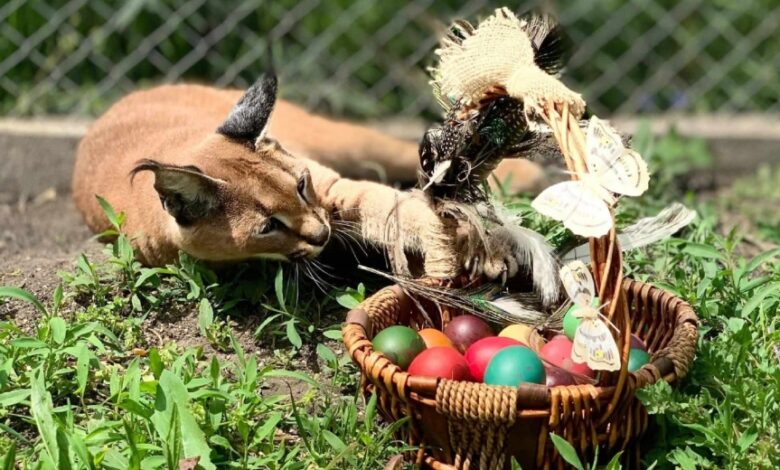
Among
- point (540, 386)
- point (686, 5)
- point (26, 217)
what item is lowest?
point (26, 217)

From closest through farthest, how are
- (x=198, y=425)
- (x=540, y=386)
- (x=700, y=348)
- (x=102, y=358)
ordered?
(x=540, y=386)
(x=198, y=425)
(x=700, y=348)
(x=102, y=358)

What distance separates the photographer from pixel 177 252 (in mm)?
3850

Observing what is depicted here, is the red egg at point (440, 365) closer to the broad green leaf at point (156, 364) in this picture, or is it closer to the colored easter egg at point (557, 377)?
the colored easter egg at point (557, 377)

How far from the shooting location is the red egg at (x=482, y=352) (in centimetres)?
302

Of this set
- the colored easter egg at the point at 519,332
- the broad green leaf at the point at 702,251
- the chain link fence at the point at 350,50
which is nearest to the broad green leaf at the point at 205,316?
the colored easter egg at the point at 519,332

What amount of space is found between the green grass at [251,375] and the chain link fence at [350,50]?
318 centimetres

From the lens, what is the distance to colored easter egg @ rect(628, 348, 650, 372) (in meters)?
2.90

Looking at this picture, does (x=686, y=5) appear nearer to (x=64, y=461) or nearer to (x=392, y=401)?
(x=392, y=401)

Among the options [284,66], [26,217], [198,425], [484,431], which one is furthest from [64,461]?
[284,66]

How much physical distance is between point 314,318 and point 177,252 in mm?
609

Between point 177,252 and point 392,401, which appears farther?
point 177,252

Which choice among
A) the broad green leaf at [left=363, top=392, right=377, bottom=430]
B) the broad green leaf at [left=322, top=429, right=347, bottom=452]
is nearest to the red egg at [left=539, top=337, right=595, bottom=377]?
the broad green leaf at [left=363, top=392, right=377, bottom=430]

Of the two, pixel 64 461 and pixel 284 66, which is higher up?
pixel 284 66

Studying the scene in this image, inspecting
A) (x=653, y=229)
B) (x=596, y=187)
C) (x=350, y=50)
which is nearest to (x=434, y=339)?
(x=653, y=229)
